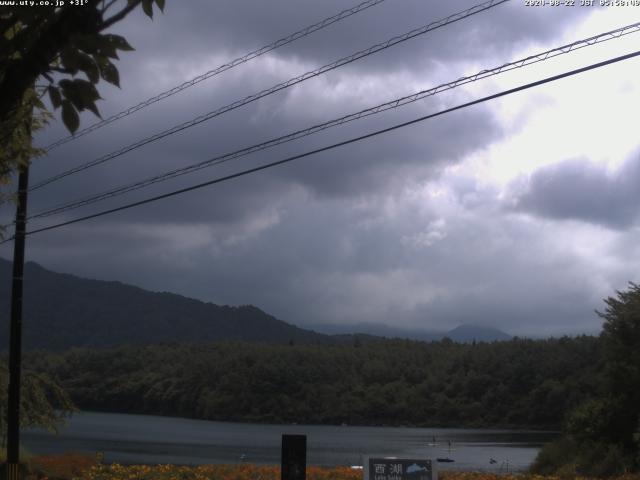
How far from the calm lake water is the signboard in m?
29.2

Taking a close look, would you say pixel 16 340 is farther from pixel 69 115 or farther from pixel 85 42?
pixel 85 42

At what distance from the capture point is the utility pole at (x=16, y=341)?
17.6 meters

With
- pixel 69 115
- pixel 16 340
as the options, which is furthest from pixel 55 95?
pixel 16 340

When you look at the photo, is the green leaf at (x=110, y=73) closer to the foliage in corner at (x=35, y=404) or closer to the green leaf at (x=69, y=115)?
the green leaf at (x=69, y=115)

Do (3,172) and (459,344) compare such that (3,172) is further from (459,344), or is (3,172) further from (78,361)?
(459,344)

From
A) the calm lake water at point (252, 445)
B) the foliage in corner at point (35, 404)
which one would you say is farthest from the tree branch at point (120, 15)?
the calm lake water at point (252, 445)

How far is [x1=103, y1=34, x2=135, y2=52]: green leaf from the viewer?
4082 mm

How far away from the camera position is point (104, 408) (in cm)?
10350

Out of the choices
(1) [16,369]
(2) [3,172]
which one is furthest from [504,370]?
(2) [3,172]

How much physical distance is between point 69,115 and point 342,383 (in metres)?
111

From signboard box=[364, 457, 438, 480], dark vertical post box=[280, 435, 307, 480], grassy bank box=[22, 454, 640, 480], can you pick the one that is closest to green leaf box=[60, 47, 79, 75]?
dark vertical post box=[280, 435, 307, 480]

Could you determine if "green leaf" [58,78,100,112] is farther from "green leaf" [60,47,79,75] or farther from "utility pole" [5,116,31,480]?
"utility pole" [5,116,31,480]

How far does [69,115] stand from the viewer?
13.9ft

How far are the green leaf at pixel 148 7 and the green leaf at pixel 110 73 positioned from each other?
0.31m
